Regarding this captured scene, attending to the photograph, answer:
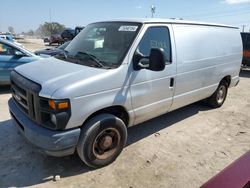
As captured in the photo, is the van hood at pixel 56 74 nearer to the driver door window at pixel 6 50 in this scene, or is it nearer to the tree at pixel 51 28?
the driver door window at pixel 6 50

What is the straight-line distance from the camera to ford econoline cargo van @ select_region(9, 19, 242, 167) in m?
3.06

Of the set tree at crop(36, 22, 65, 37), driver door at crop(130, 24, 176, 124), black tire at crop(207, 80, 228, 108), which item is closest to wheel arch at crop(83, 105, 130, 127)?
driver door at crop(130, 24, 176, 124)

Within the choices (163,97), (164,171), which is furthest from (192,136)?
(164,171)

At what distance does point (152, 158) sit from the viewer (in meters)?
3.91

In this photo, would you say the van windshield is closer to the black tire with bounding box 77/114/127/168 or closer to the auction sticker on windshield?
the auction sticker on windshield

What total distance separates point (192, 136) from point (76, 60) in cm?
261

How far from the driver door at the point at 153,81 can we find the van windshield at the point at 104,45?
0.22 m

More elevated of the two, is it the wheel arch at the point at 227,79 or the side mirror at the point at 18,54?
the side mirror at the point at 18,54

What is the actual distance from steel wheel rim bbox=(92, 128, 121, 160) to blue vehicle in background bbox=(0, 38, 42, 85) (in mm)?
4572

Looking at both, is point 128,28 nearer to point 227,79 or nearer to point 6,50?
point 227,79

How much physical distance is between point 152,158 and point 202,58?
2369mm

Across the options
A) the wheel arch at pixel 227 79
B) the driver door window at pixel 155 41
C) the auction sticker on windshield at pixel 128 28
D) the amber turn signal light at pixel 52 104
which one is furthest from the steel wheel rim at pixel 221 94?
the amber turn signal light at pixel 52 104

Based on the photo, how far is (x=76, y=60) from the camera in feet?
12.5

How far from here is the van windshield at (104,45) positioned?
3.62 m
